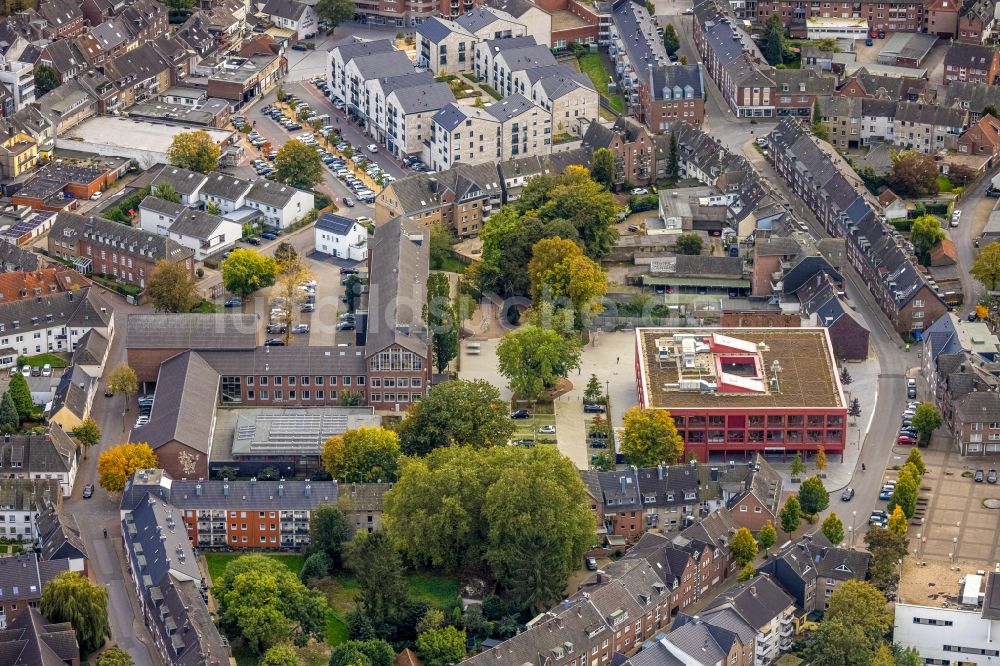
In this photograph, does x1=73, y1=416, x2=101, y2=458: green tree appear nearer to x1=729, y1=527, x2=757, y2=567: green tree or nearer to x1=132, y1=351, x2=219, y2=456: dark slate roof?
x1=132, y1=351, x2=219, y2=456: dark slate roof

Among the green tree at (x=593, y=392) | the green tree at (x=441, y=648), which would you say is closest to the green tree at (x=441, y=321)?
the green tree at (x=593, y=392)

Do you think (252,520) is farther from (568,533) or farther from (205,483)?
(568,533)

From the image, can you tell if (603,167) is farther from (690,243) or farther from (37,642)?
(37,642)

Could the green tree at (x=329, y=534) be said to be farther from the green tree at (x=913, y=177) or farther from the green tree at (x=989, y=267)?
the green tree at (x=913, y=177)

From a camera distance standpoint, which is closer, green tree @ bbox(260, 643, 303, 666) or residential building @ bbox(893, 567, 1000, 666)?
green tree @ bbox(260, 643, 303, 666)

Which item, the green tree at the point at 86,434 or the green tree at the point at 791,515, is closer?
the green tree at the point at 791,515

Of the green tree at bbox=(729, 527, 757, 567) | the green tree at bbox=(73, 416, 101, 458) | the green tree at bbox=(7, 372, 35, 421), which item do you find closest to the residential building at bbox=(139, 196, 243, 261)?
the green tree at bbox=(7, 372, 35, 421)

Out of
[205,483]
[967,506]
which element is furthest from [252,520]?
[967,506]
